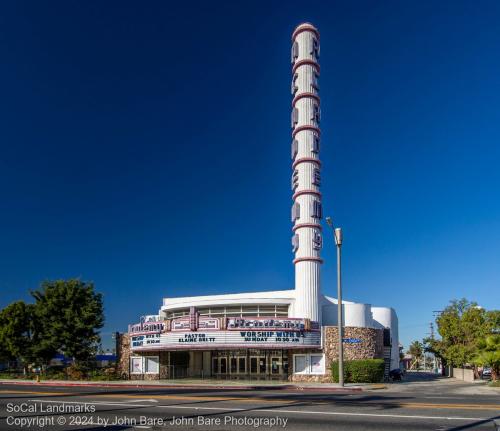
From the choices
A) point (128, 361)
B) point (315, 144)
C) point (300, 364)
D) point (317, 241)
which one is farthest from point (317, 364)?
point (315, 144)

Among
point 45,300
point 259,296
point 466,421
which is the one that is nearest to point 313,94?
point 259,296

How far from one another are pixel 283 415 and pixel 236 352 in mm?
34098

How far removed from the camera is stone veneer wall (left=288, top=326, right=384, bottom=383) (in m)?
44.3

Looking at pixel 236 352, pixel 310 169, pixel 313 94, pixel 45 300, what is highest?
pixel 313 94

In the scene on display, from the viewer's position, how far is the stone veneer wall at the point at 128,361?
162ft

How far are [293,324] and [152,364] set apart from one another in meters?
14.4

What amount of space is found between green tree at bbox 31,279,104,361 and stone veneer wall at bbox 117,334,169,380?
2458 millimetres

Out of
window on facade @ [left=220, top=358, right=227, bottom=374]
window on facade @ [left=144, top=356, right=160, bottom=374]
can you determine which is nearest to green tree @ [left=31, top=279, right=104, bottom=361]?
window on facade @ [left=144, top=356, right=160, bottom=374]

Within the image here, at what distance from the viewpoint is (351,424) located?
1444 cm

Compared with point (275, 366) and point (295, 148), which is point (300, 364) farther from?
point (295, 148)

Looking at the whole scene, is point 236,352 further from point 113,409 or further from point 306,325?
point 113,409

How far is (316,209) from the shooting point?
2007 inches

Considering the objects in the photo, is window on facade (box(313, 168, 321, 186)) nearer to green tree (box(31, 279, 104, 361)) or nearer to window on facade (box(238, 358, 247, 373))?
window on facade (box(238, 358, 247, 373))

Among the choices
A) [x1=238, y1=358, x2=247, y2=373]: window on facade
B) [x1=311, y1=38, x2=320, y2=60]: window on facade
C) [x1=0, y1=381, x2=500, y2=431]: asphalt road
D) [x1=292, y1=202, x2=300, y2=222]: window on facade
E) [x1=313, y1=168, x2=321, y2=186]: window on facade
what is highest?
[x1=311, y1=38, x2=320, y2=60]: window on facade
